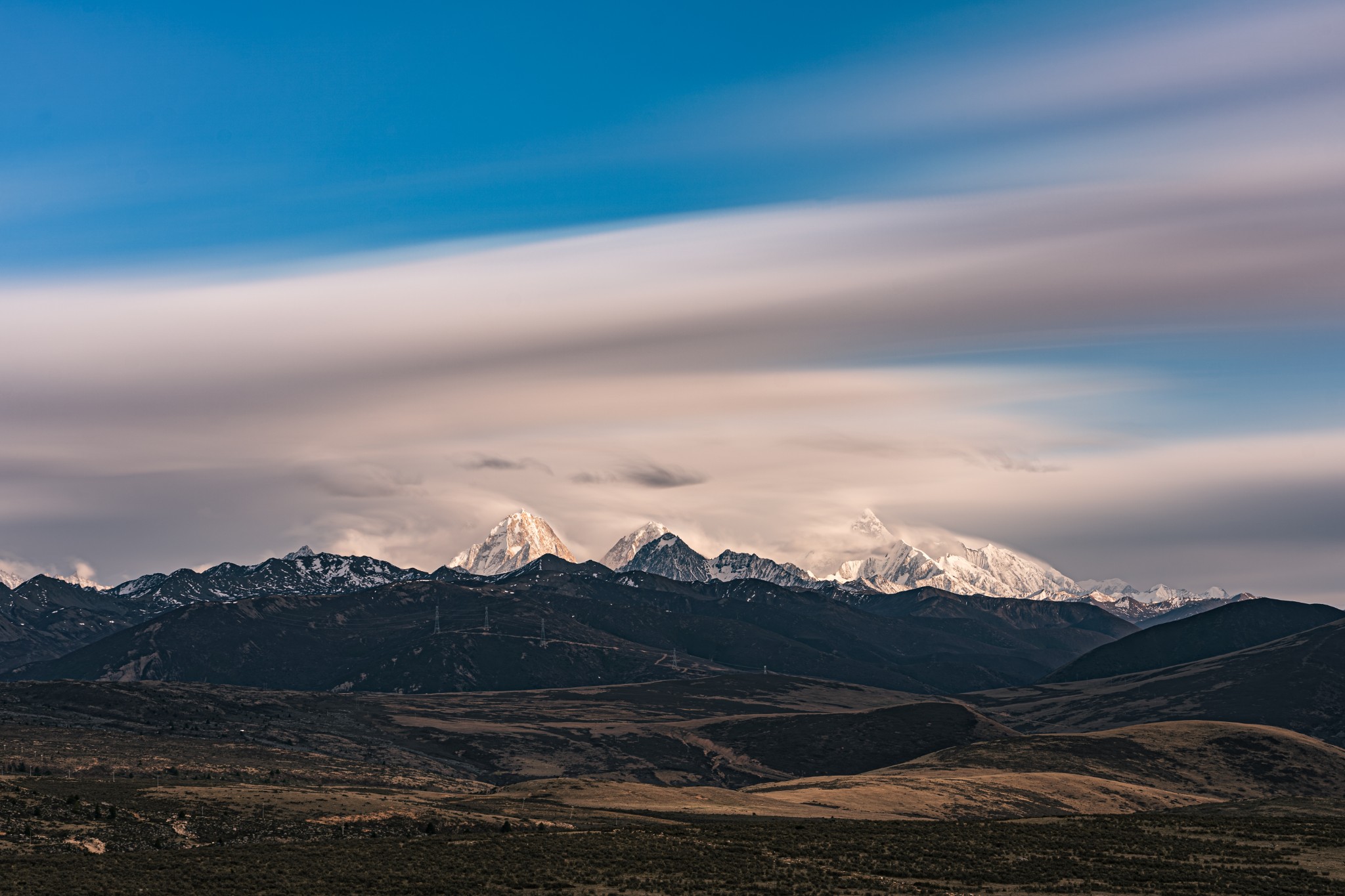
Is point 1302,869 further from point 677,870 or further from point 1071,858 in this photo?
point 677,870

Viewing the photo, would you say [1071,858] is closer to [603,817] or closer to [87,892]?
[603,817]

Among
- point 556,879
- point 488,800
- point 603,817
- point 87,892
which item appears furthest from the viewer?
point 488,800

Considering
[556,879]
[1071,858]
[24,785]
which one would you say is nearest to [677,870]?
[556,879]

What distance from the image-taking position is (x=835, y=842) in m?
121

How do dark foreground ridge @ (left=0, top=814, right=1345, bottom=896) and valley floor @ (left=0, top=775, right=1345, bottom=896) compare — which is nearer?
dark foreground ridge @ (left=0, top=814, right=1345, bottom=896)

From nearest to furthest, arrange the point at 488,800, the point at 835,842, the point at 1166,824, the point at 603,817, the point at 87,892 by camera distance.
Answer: the point at 87,892
the point at 835,842
the point at 1166,824
the point at 603,817
the point at 488,800

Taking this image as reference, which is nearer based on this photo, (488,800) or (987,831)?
(987,831)

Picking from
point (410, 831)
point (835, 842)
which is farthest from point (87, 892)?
point (835, 842)

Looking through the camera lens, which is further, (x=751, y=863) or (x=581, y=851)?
(x=581, y=851)

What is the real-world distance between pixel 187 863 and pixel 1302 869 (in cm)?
9442

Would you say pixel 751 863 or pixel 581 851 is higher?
pixel 751 863

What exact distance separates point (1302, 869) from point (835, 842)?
4036 cm

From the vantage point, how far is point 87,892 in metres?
93.8

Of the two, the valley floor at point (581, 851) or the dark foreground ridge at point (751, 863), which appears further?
the valley floor at point (581, 851)
